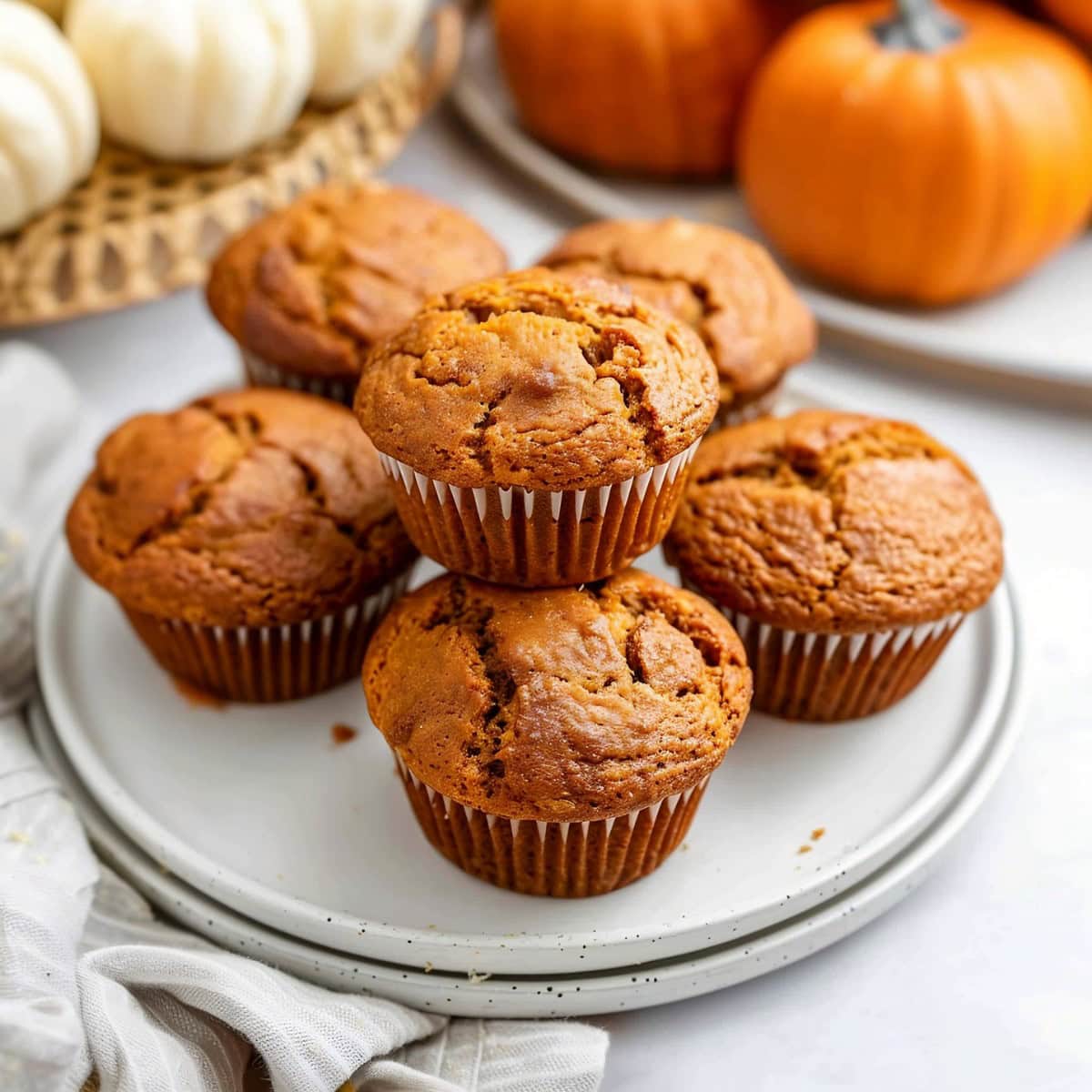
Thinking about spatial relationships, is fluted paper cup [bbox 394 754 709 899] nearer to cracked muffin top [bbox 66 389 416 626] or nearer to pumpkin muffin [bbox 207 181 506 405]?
cracked muffin top [bbox 66 389 416 626]

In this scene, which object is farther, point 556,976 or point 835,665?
point 835,665

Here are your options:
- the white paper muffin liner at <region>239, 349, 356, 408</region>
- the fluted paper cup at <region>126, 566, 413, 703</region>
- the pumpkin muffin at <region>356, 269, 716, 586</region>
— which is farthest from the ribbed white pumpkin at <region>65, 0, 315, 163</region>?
the fluted paper cup at <region>126, 566, 413, 703</region>

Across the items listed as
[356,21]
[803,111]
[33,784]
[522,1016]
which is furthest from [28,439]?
[803,111]

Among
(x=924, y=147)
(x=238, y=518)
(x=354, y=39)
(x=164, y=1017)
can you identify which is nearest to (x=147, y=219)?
(x=354, y=39)

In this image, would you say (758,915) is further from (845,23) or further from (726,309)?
(845,23)

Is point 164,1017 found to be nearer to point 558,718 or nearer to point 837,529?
point 558,718
